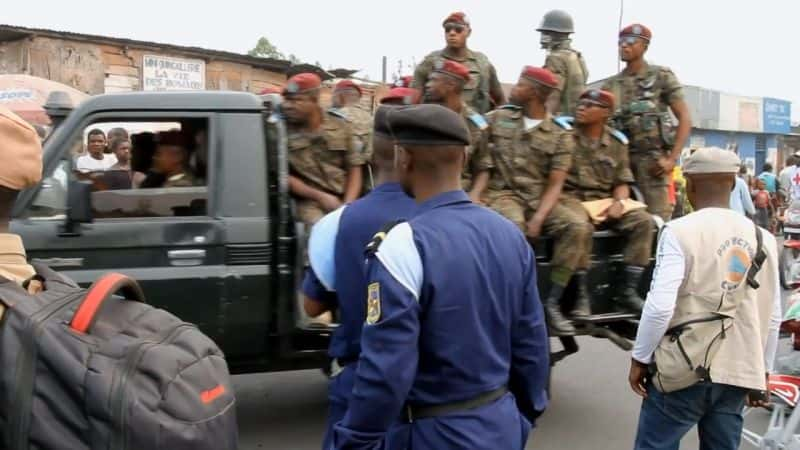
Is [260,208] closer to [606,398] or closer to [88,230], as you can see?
[88,230]

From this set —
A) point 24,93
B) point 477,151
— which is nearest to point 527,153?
point 477,151

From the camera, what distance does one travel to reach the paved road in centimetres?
456

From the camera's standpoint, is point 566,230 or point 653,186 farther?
point 653,186

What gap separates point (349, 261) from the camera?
2439 mm

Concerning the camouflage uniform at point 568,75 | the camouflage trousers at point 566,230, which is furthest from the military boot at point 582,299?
the camouflage uniform at point 568,75

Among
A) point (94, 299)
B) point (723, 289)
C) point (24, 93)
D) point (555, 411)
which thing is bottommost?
point (555, 411)

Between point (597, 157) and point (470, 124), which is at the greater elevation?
point (470, 124)

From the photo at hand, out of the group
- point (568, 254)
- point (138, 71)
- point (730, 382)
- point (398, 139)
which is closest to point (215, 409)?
point (398, 139)

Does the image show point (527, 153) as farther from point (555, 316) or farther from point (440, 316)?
point (440, 316)

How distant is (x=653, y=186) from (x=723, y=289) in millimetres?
2640

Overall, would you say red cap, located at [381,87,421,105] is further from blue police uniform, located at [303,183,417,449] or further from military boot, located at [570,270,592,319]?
blue police uniform, located at [303,183,417,449]

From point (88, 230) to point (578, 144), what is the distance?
9.97 ft

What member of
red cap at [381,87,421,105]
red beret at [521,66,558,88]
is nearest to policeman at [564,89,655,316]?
red beret at [521,66,558,88]

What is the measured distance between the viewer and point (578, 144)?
4.95m
